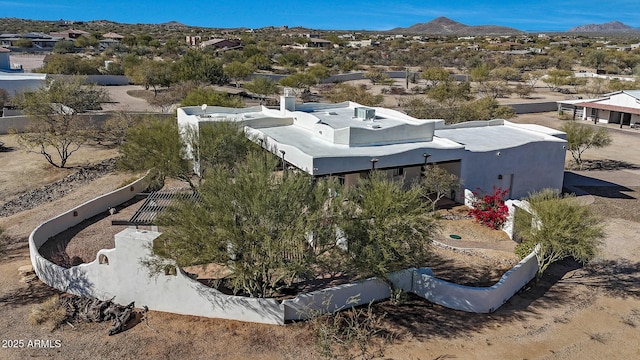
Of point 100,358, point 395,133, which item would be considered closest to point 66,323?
point 100,358

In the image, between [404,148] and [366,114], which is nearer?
[404,148]

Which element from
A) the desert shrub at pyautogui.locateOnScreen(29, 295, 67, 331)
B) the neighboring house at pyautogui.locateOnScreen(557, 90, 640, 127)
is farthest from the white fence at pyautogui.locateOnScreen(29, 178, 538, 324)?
the neighboring house at pyautogui.locateOnScreen(557, 90, 640, 127)

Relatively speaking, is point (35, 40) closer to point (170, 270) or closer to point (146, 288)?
point (146, 288)

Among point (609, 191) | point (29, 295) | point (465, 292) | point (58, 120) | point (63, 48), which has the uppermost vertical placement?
point (63, 48)

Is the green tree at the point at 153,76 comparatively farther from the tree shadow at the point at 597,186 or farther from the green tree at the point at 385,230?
the green tree at the point at 385,230

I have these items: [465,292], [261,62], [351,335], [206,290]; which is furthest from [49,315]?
[261,62]

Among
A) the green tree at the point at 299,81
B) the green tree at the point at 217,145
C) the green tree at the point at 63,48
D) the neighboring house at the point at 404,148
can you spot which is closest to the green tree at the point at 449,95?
the green tree at the point at 299,81
